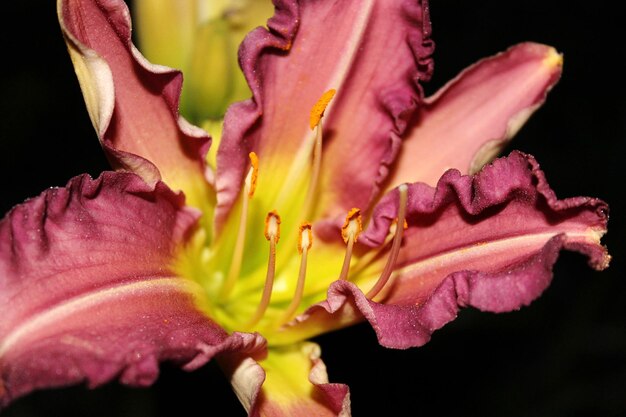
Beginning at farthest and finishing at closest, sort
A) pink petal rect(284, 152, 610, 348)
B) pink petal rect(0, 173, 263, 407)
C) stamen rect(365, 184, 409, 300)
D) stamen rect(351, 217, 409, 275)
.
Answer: stamen rect(351, 217, 409, 275) → stamen rect(365, 184, 409, 300) → pink petal rect(284, 152, 610, 348) → pink petal rect(0, 173, 263, 407)

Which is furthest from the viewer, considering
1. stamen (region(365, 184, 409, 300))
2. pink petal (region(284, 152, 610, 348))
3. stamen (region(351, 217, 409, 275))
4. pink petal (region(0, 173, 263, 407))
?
stamen (region(351, 217, 409, 275))

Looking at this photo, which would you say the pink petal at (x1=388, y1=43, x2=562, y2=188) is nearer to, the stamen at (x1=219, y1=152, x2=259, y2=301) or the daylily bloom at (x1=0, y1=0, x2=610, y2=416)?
the daylily bloom at (x1=0, y1=0, x2=610, y2=416)

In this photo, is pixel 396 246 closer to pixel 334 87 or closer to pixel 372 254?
pixel 372 254

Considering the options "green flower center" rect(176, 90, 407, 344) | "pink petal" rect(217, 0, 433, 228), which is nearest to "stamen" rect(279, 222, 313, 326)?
"green flower center" rect(176, 90, 407, 344)

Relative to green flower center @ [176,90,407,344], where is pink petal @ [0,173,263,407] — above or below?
above

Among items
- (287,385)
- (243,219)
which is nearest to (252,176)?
(243,219)

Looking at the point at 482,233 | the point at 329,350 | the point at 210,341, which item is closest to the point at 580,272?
the point at 329,350

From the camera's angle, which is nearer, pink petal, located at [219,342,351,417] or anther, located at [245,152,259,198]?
pink petal, located at [219,342,351,417]

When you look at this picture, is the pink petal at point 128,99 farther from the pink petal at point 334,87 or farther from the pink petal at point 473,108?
the pink petal at point 473,108
